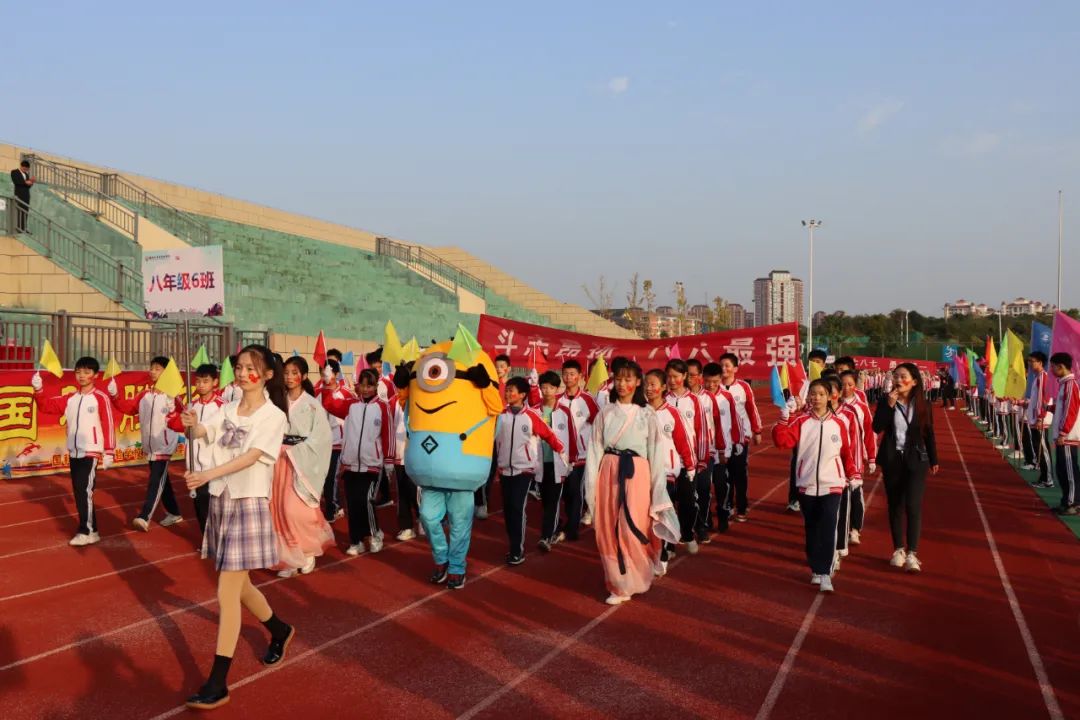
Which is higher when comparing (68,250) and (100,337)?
(68,250)

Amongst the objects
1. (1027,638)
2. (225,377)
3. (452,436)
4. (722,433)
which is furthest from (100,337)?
(1027,638)

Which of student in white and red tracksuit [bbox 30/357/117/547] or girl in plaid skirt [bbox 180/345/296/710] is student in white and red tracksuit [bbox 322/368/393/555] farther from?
girl in plaid skirt [bbox 180/345/296/710]

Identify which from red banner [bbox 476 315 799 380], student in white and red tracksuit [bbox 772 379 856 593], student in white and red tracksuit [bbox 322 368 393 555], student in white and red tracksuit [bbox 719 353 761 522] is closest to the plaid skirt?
student in white and red tracksuit [bbox 322 368 393 555]

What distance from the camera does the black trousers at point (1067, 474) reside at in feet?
35.9

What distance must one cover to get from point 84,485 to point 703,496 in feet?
19.7

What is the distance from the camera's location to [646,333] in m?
45.2

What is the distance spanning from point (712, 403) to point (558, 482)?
1.89 metres

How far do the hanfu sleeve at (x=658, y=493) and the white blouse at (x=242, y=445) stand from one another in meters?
3.13

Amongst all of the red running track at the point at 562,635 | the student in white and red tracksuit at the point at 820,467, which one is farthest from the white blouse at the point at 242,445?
the student in white and red tracksuit at the point at 820,467

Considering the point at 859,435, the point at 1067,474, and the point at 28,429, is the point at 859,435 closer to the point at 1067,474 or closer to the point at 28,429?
the point at 1067,474

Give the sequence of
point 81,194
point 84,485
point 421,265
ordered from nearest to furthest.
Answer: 1. point 84,485
2. point 81,194
3. point 421,265

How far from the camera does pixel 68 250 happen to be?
18797 mm

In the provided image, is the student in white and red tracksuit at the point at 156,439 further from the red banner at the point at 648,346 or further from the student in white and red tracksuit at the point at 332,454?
the red banner at the point at 648,346

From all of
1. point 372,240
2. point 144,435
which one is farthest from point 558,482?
point 372,240
